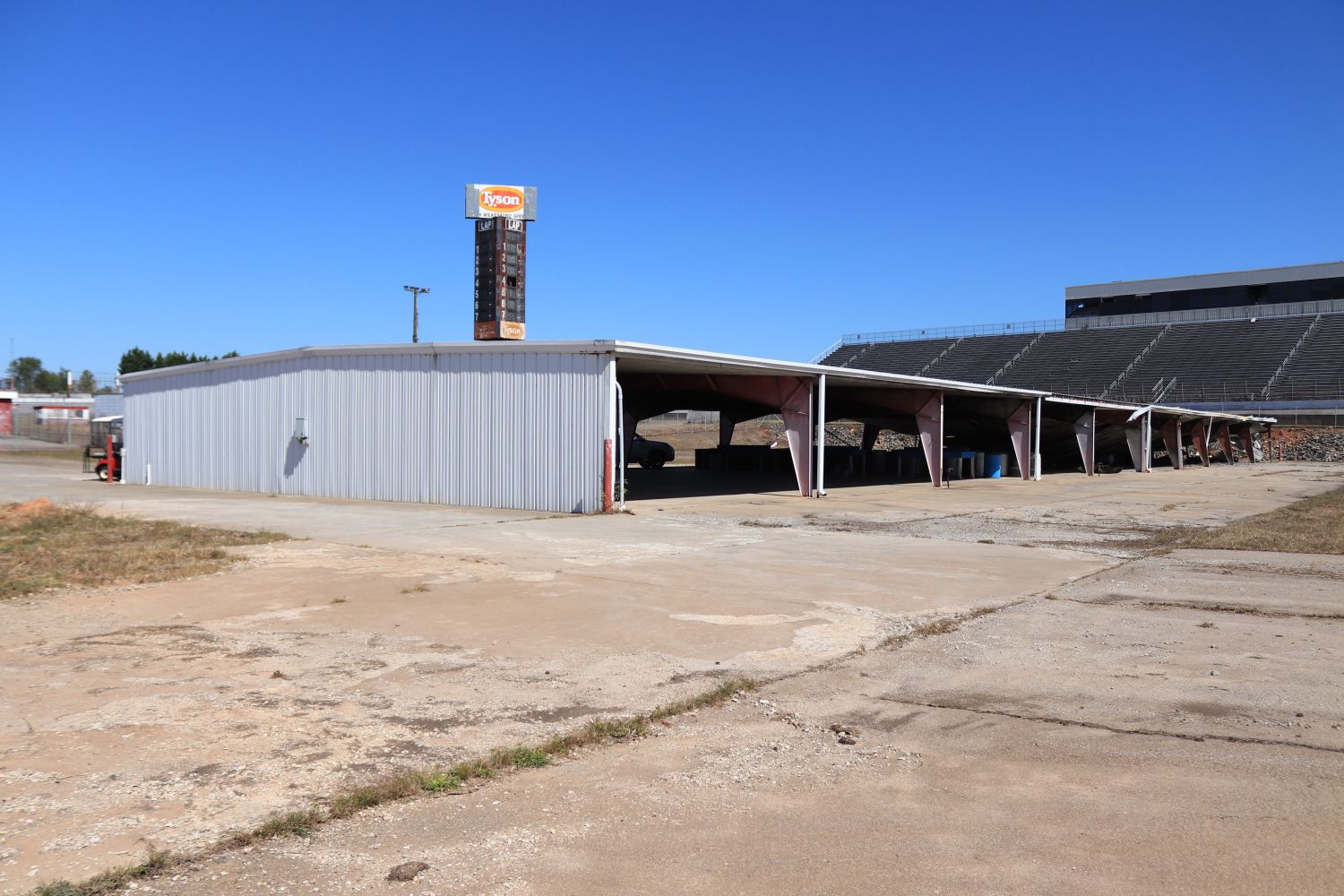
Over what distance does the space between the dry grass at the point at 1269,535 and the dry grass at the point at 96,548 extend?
13.8 meters

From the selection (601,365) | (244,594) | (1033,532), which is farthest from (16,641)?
(1033,532)

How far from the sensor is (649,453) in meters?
42.2

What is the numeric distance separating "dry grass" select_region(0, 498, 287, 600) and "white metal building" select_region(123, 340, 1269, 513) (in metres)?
6.73

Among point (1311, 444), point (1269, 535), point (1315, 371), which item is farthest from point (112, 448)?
point (1315, 371)

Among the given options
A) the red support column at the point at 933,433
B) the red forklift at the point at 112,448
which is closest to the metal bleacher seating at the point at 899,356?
the red support column at the point at 933,433

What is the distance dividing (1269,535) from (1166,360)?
236 feet

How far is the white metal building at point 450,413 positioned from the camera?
20672 mm

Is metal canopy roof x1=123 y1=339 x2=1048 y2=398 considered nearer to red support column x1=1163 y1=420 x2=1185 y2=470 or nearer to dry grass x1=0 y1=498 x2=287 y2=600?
dry grass x1=0 y1=498 x2=287 y2=600

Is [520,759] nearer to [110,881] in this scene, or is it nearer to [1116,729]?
[110,881]

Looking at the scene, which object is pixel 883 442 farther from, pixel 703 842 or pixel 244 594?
pixel 703 842

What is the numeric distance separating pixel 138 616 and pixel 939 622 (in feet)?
24.3

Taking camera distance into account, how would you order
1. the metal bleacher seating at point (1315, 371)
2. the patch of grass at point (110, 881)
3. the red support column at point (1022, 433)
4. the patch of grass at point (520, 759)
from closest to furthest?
the patch of grass at point (110, 881), the patch of grass at point (520, 759), the red support column at point (1022, 433), the metal bleacher seating at point (1315, 371)

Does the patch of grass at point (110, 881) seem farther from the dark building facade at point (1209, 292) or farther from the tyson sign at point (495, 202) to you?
the dark building facade at point (1209, 292)

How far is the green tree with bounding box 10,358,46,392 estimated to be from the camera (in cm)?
16075
